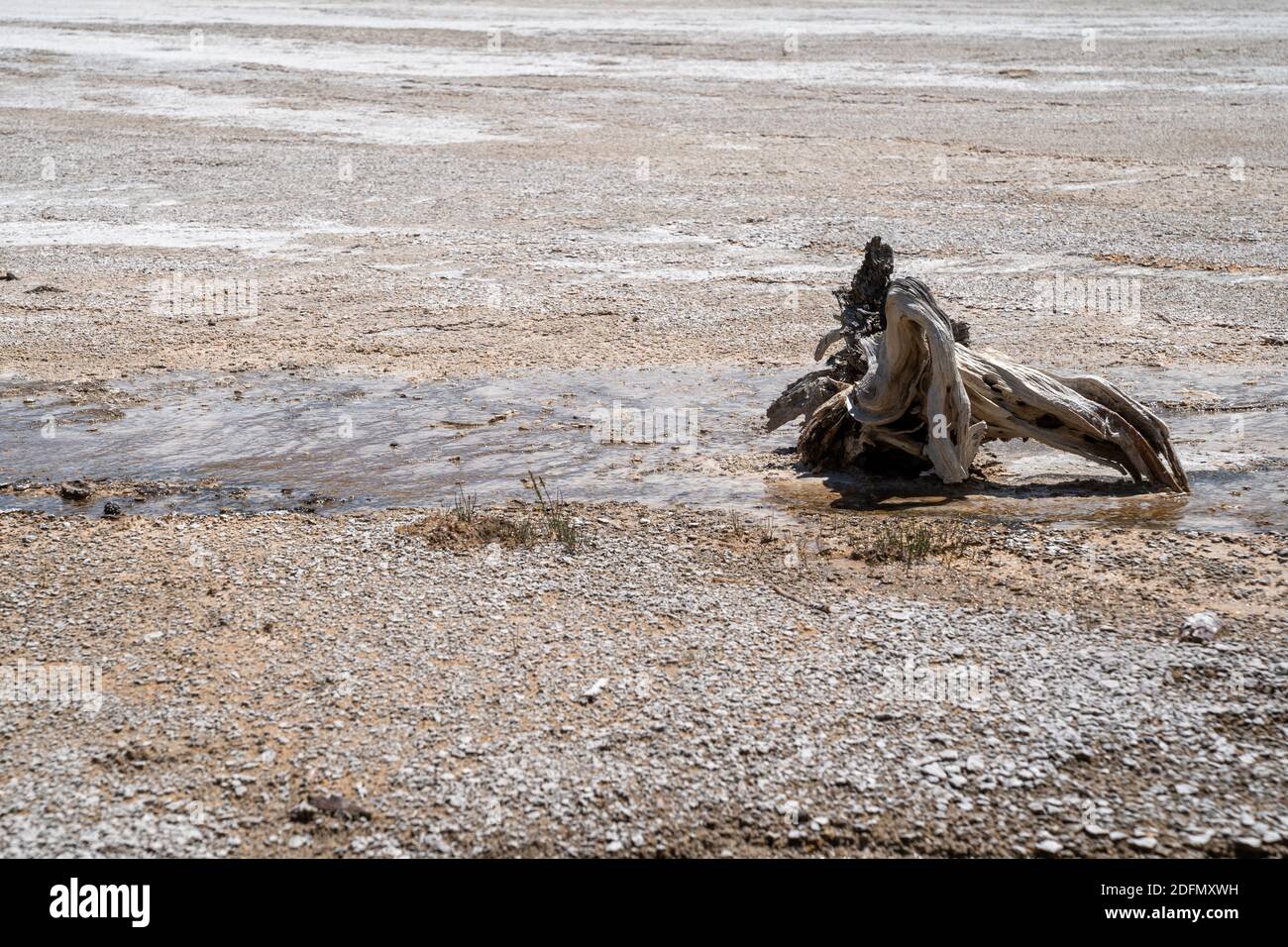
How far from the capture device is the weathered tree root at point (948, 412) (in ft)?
28.0

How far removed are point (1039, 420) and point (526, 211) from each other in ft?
30.5

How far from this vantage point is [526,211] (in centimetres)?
1678

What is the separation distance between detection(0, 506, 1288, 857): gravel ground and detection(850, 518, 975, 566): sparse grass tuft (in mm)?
79

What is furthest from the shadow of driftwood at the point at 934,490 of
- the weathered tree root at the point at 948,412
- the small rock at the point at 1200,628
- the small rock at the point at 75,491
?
the small rock at the point at 75,491

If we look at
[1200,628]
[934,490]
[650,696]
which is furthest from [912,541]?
[650,696]

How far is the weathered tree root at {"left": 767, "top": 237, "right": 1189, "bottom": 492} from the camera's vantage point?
8.53m

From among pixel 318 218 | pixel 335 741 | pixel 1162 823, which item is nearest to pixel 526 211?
pixel 318 218

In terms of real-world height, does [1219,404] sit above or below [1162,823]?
above

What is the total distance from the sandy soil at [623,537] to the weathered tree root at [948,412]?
0.52 metres
